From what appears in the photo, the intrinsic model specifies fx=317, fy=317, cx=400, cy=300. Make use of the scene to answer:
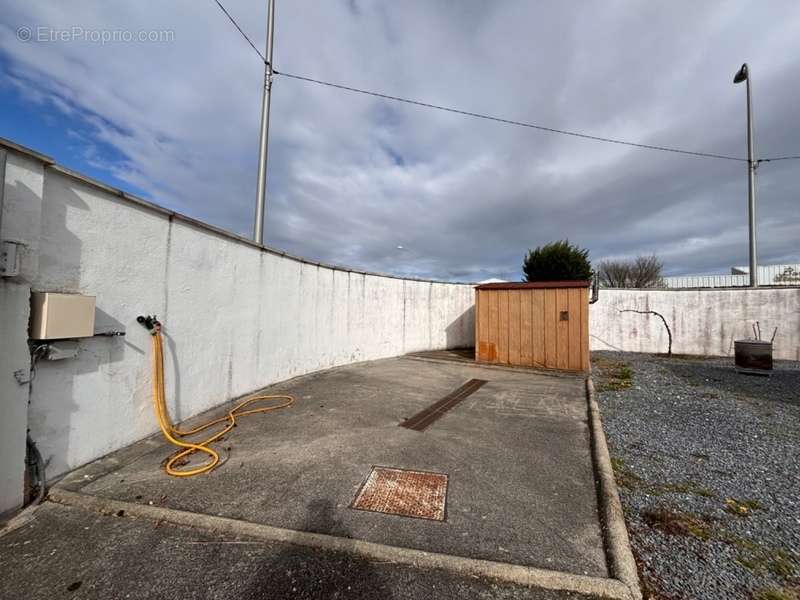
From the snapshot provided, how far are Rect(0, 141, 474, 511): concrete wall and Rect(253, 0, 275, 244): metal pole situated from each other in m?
0.57

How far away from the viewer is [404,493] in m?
2.42

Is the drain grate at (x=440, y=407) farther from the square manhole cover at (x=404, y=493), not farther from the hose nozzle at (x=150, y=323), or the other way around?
the hose nozzle at (x=150, y=323)

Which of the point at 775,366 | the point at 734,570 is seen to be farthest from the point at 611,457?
the point at 775,366

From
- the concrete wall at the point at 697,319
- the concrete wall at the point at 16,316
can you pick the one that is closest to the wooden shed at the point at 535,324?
the concrete wall at the point at 697,319

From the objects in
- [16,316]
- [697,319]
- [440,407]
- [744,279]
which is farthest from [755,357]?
[744,279]

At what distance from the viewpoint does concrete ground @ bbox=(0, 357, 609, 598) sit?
5.41 ft

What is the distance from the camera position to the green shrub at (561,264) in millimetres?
14164

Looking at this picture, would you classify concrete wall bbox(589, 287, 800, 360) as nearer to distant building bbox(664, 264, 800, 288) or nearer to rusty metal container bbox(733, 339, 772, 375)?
rusty metal container bbox(733, 339, 772, 375)

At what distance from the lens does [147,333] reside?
127 inches

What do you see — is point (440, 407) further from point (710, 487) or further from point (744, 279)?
point (744, 279)

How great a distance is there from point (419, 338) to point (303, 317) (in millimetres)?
4844

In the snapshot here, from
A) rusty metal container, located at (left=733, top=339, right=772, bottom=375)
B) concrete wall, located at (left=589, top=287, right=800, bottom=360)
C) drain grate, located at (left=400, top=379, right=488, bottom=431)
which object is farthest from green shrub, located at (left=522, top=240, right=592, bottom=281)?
drain grate, located at (left=400, top=379, right=488, bottom=431)

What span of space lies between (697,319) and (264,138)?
43.6 feet

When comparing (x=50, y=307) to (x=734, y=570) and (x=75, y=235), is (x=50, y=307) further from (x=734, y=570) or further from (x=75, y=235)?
(x=734, y=570)
